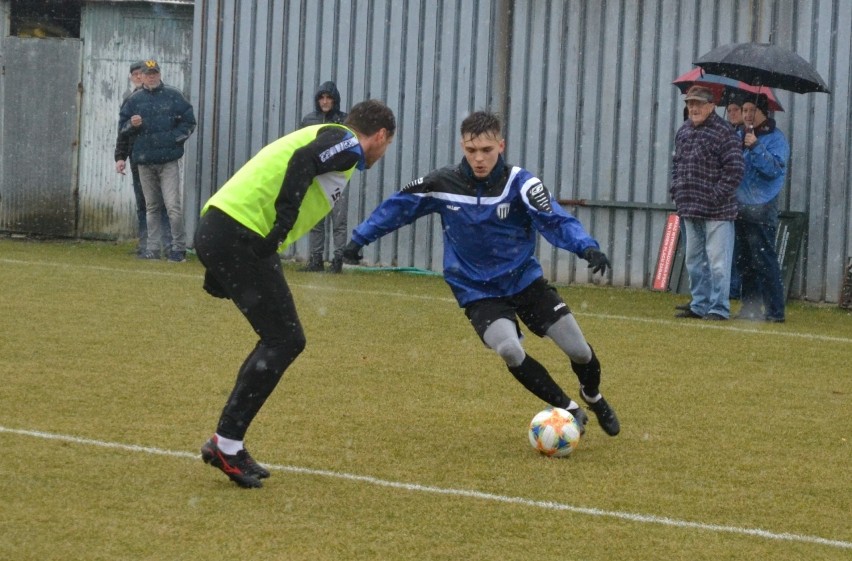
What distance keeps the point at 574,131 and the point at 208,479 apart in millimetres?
10135

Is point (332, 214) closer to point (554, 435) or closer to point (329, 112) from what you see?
point (329, 112)

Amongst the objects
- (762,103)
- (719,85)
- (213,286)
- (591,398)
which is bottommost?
(591,398)

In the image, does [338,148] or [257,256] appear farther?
[338,148]

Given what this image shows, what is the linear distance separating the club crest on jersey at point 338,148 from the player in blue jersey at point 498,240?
1.07 meters

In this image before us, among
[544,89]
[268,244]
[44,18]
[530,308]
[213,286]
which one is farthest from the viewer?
[44,18]

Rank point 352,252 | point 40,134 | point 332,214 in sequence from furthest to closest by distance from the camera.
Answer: point 40,134
point 332,214
point 352,252

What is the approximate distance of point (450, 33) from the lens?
1650cm

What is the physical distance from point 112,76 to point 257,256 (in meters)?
14.0

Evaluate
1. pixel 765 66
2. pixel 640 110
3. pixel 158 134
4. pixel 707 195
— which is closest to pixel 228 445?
pixel 707 195

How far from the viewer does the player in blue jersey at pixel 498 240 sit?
7395mm

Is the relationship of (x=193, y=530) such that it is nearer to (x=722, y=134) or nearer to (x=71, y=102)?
(x=722, y=134)

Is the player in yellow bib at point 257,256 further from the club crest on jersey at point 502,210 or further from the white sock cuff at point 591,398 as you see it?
the white sock cuff at point 591,398

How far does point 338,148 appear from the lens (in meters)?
6.32

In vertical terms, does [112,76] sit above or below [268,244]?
above
